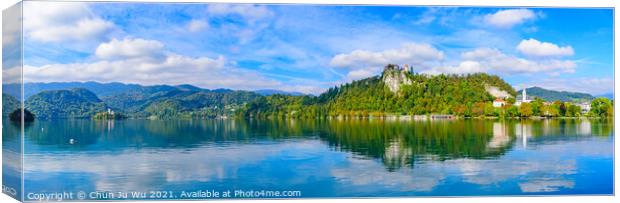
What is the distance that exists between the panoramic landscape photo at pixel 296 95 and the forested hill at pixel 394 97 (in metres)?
0.08

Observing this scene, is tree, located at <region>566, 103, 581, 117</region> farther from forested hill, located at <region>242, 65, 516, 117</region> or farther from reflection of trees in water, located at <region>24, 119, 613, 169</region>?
forested hill, located at <region>242, 65, 516, 117</region>

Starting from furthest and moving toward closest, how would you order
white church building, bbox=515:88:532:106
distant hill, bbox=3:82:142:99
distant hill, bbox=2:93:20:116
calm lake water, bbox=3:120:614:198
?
1. white church building, bbox=515:88:532:106
2. calm lake water, bbox=3:120:614:198
3. distant hill, bbox=3:82:142:99
4. distant hill, bbox=2:93:20:116

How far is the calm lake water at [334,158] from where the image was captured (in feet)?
38.4

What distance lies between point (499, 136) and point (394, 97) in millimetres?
2824

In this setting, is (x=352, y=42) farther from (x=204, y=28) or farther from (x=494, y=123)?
(x=494, y=123)

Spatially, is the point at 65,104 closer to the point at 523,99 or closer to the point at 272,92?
the point at 272,92

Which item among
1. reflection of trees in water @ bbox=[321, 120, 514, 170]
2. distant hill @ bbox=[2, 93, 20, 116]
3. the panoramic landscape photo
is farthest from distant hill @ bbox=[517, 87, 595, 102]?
distant hill @ bbox=[2, 93, 20, 116]

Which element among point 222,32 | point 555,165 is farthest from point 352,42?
point 555,165

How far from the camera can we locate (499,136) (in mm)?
16797

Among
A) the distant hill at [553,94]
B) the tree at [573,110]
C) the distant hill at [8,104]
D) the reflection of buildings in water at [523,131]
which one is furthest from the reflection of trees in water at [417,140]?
the distant hill at [8,104]

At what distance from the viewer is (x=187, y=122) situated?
17938 millimetres

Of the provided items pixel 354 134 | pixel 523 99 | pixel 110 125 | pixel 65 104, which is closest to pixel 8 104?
pixel 65 104

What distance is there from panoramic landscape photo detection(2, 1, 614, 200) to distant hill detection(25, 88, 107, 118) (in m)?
0.05

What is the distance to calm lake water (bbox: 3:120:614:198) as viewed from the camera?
11.7 meters
